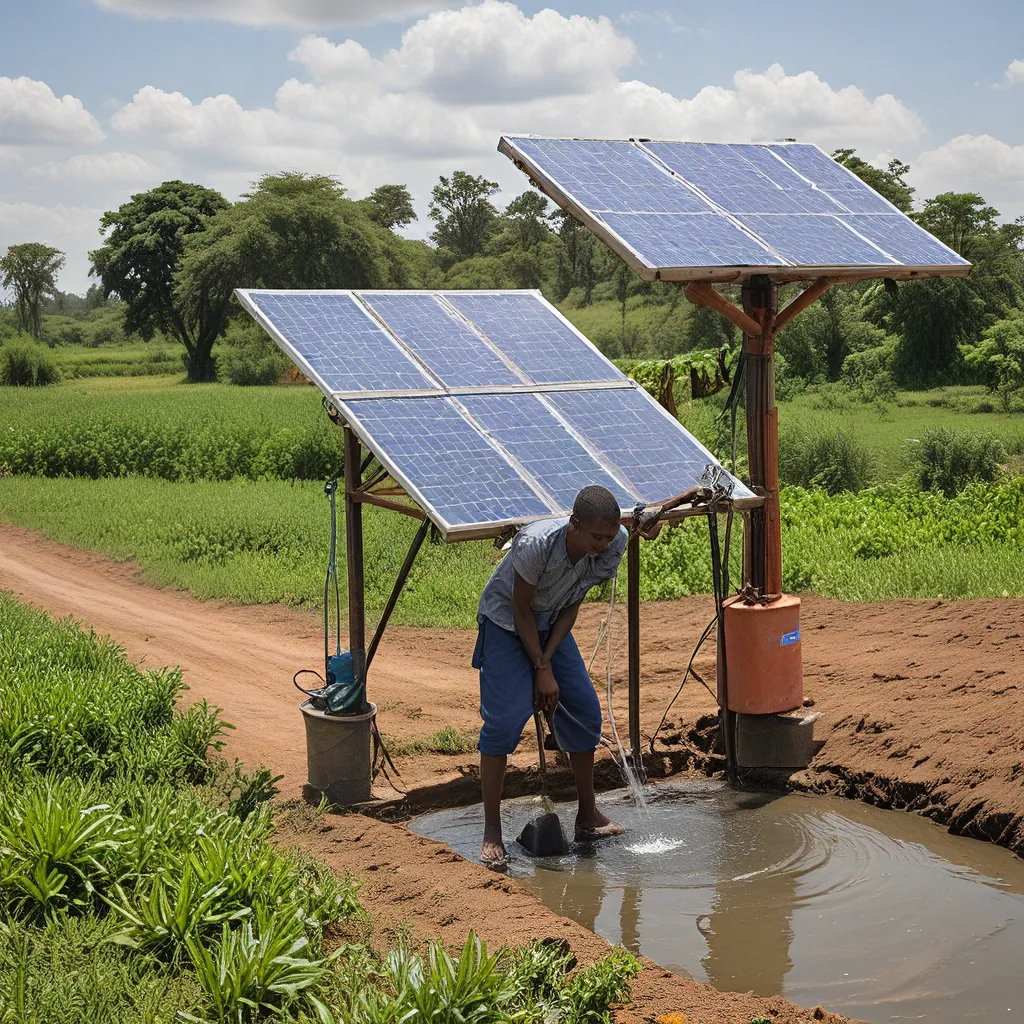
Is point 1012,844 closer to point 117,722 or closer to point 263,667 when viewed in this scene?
point 117,722

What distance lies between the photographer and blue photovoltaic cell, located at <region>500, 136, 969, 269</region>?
670 cm

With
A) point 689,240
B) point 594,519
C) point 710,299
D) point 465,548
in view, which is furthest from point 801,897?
point 465,548

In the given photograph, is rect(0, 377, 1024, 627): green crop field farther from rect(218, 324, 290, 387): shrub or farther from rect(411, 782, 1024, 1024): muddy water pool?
rect(218, 324, 290, 387): shrub

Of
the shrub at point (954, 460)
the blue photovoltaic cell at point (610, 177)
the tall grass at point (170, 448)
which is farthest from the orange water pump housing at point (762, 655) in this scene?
the tall grass at point (170, 448)

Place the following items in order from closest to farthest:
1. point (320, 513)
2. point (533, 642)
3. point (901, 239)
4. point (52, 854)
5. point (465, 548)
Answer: point (52, 854) → point (533, 642) → point (901, 239) → point (465, 548) → point (320, 513)

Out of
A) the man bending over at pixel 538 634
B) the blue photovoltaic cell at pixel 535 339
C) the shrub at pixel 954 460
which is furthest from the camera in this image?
the shrub at pixel 954 460

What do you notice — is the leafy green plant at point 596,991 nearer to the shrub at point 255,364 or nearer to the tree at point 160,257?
the shrub at point 255,364

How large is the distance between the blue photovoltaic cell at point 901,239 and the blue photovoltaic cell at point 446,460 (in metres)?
2.78

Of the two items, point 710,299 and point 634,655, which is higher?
point 710,299

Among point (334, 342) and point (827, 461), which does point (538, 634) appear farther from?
point (827, 461)

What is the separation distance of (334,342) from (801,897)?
143 inches

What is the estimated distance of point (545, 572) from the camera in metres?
5.59

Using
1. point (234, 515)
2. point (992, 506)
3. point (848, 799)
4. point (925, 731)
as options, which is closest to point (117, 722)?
point (848, 799)

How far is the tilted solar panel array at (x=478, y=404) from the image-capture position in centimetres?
597
